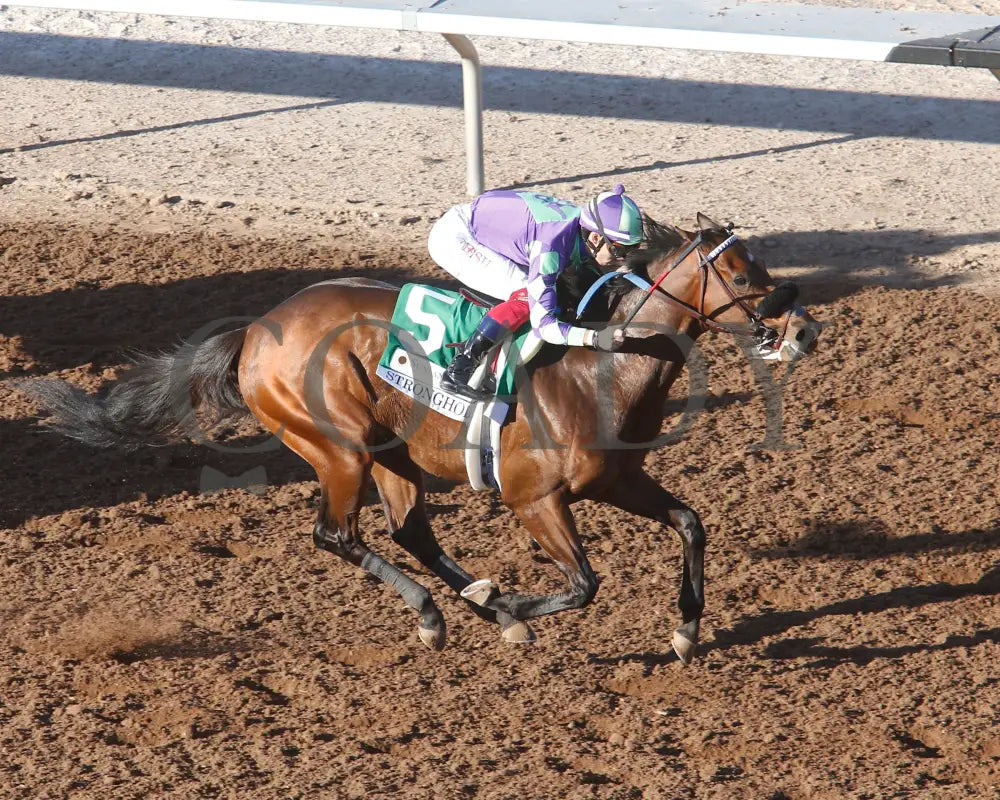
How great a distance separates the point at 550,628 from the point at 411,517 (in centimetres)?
69

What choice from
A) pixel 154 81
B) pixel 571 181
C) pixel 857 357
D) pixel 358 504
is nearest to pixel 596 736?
pixel 358 504

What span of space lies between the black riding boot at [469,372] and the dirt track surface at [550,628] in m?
0.99

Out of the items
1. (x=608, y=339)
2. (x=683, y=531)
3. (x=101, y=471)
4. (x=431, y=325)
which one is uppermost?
(x=608, y=339)

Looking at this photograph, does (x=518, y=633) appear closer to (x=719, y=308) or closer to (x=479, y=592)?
(x=479, y=592)

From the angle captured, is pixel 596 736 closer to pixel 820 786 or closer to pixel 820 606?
pixel 820 786

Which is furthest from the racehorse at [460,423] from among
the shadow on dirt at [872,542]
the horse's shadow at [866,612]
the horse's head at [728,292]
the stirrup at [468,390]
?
the shadow on dirt at [872,542]

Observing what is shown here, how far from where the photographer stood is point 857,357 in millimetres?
7367

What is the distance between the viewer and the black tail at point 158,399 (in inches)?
206

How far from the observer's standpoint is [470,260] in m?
5.03

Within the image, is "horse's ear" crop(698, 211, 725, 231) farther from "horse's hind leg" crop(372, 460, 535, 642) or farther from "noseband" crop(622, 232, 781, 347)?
"horse's hind leg" crop(372, 460, 535, 642)

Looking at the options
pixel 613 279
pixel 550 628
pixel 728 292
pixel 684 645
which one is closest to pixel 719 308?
pixel 728 292

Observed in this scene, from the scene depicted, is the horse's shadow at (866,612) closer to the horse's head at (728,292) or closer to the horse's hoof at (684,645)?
the horse's hoof at (684,645)

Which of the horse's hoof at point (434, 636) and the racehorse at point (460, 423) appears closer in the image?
the racehorse at point (460, 423)

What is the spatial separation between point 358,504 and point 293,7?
4908 mm
